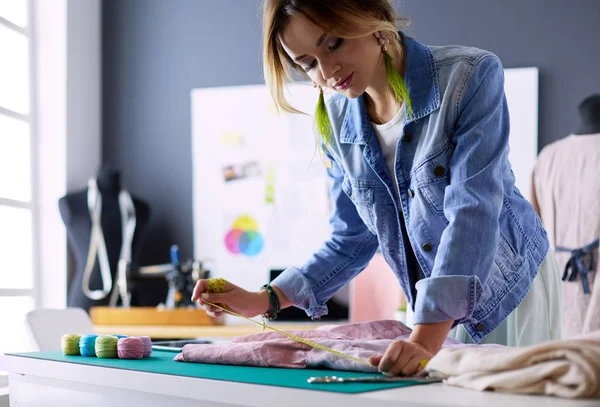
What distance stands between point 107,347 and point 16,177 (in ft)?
9.92

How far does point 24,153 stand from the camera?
4.30 meters

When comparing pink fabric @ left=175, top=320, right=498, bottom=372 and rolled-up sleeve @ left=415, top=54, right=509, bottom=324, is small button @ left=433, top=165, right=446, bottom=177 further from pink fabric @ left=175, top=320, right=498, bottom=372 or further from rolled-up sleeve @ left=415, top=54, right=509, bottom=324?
pink fabric @ left=175, top=320, right=498, bottom=372

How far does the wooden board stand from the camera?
3688 mm

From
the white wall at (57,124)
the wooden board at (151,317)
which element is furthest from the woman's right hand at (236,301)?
the white wall at (57,124)

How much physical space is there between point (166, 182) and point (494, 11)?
6.57ft

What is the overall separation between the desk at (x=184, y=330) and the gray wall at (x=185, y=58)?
0.85 metres

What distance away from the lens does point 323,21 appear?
4.45ft

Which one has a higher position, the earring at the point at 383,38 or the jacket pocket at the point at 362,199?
the earring at the point at 383,38

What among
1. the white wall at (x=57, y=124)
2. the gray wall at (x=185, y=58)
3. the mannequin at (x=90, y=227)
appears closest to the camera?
the gray wall at (x=185, y=58)

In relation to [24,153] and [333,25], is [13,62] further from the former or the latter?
[333,25]

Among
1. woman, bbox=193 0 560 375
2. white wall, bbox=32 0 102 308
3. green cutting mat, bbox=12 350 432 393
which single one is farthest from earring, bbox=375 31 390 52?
white wall, bbox=32 0 102 308

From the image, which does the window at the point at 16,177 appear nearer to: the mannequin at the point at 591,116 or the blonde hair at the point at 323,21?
the mannequin at the point at 591,116

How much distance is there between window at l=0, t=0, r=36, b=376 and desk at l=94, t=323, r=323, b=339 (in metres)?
0.69

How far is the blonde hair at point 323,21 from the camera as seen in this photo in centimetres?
136
